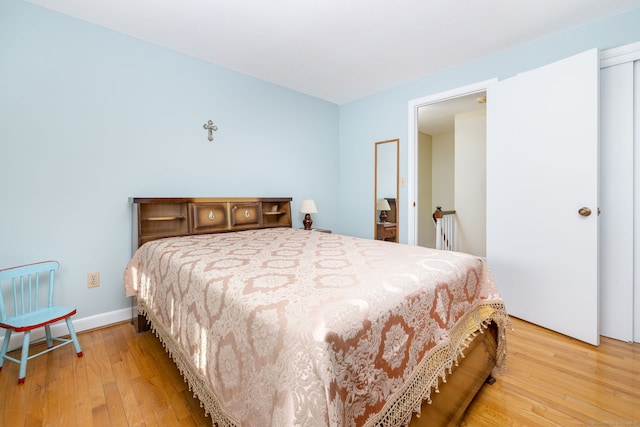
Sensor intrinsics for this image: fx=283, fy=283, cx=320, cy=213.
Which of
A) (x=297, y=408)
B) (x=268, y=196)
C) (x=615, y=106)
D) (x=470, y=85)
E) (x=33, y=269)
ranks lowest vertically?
(x=297, y=408)

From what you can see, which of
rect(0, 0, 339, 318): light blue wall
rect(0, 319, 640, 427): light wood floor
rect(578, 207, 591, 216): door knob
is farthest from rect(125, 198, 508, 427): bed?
rect(578, 207, 591, 216): door knob

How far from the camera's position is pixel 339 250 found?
1896mm

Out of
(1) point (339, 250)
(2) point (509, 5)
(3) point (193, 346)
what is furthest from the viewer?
(2) point (509, 5)

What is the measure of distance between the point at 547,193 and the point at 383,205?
69.9 inches

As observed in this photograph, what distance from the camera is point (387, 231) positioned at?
369 cm

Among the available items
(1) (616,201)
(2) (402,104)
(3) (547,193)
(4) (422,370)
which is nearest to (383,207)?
(2) (402,104)

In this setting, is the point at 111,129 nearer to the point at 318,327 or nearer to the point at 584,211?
the point at 318,327

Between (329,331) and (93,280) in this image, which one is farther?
(93,280)

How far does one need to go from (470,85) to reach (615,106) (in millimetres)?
1139

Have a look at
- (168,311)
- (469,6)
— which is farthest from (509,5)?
(168,311)

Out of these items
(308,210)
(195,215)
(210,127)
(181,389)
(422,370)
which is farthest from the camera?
(308,210)

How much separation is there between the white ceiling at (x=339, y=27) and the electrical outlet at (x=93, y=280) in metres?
2.05

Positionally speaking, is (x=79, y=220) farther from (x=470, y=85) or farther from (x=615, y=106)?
(x=615, y=106)

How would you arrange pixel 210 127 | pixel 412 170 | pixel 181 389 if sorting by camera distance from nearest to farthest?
1. pixel 181 389
2. pixel 210 127
3. pixel 412 170
